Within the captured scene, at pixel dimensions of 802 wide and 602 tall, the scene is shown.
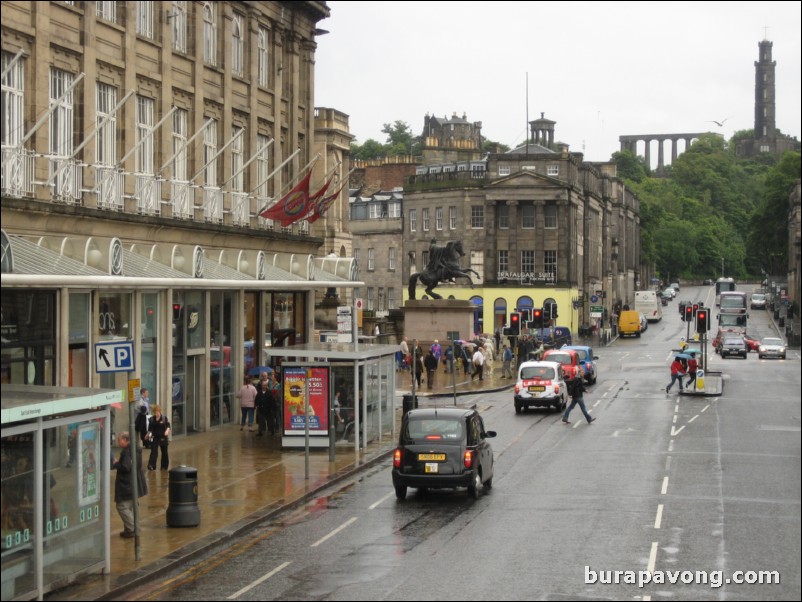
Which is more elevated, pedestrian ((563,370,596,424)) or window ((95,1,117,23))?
window ((95,1,117,23))

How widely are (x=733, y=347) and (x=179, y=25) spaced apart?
47.2 meters

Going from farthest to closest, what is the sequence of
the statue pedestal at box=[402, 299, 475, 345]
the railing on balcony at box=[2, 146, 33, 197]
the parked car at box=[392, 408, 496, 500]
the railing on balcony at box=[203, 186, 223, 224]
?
the statue pedestal at box=[402, 299, 475, 345] < the railing on balcony at box=[203, 186, 223, 224] < the railing on balcony at box=[2, 146, 33, 197] < the parked car at box=[392, 408, 496, 500]

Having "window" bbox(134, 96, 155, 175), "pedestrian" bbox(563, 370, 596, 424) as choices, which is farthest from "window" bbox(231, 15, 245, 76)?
"pedestrian" bbox(563, 370, 596, 424)

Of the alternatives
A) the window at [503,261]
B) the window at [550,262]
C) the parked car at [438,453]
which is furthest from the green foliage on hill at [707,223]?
the parked car at [438,453]

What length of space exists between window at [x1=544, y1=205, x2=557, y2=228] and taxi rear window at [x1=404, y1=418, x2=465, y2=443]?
82893 mm

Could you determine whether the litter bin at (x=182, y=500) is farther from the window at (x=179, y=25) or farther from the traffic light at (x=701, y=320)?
the traffic light at (x=701, y=320)

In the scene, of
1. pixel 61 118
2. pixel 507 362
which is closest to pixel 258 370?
pixel 61 118

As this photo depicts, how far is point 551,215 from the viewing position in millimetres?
108062

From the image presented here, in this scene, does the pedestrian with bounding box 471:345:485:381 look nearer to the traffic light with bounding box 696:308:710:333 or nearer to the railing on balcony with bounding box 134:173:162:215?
the traffic light with bounding box 696:308:710:333

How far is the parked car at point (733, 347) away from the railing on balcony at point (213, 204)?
43.0m

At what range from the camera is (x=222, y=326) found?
40.5m

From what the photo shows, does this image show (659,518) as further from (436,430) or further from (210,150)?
(210,150)

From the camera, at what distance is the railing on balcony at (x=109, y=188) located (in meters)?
33.4

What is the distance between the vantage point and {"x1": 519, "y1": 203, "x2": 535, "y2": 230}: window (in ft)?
356
